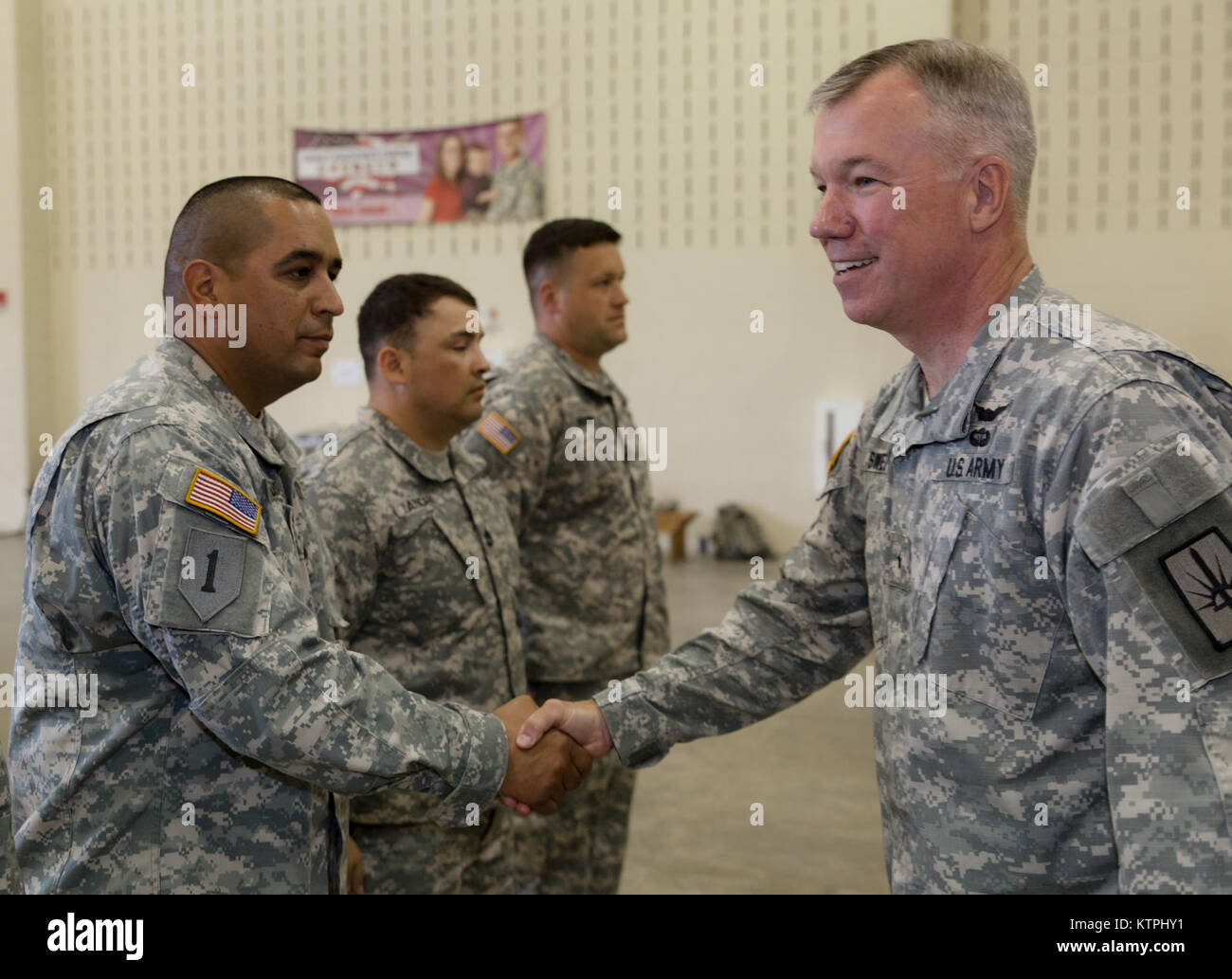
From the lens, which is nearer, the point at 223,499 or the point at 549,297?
the point at 223,499

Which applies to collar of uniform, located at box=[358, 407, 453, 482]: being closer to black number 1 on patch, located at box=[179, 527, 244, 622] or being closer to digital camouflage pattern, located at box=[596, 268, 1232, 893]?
black number 1 on patch, located at box=[179, 527, 244, 622]

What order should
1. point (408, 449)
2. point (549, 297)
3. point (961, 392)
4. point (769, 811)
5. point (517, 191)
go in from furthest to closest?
point (517, 191), point (769, 811), point (549, 297), point (408, 449), point (961, 392)

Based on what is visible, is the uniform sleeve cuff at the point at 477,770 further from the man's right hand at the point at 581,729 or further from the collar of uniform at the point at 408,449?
the collar of uniform at the point at 408,449

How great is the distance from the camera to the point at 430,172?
11172mm

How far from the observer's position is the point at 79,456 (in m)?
1.74

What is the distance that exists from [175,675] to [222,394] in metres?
0.50

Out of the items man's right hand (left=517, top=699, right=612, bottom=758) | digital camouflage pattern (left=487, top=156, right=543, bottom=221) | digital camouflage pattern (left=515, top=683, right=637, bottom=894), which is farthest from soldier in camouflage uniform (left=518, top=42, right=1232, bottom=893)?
digital camouflage pattern (left=487, top=156, right=543, bottom=221)

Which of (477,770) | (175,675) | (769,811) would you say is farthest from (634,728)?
(769,811)

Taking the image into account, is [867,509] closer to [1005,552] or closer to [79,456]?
[1005,552]

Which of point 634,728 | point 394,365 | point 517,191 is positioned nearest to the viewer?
point 634,728

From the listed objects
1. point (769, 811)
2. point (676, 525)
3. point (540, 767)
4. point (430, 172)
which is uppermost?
point (430, 172)

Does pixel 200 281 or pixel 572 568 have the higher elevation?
pixel 200 281

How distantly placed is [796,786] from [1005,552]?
12.4 ft

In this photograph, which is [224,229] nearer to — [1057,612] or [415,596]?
[415,596]
